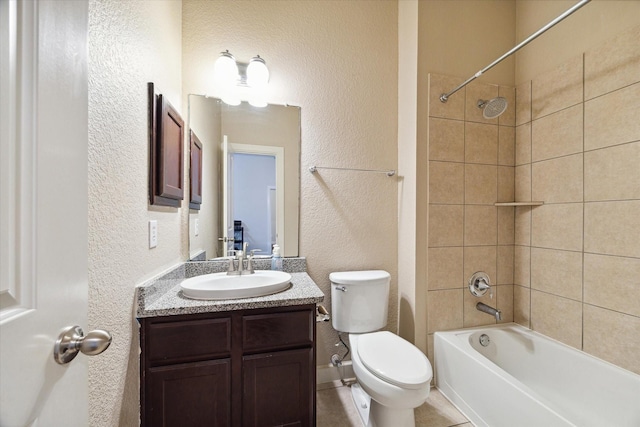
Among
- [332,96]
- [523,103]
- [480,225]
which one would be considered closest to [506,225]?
[480,225]

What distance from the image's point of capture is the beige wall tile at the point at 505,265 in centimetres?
193

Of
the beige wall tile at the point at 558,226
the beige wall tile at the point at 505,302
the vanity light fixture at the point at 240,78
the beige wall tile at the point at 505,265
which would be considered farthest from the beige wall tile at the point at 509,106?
the vanity light fixture at the point at 240,78

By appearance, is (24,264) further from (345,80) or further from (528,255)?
(528,255)

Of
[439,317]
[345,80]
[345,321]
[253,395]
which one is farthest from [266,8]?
[439,317]

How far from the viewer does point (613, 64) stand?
1.42 metres

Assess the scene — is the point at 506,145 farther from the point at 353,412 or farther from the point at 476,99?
the point at 353,412

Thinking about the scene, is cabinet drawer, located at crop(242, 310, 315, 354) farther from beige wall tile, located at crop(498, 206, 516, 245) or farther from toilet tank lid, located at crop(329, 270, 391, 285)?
beige wall tile, located at crop(498, 206, 516, 245)

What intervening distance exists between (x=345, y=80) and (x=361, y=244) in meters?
1.20

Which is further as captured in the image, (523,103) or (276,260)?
(523,103)

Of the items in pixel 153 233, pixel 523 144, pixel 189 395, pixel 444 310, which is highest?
pixel 523 144

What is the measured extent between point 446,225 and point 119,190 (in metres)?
1.82

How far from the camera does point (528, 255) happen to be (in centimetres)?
186

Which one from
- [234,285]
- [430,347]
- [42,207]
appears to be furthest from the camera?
[430,347]

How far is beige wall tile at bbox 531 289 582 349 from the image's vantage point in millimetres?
1568
